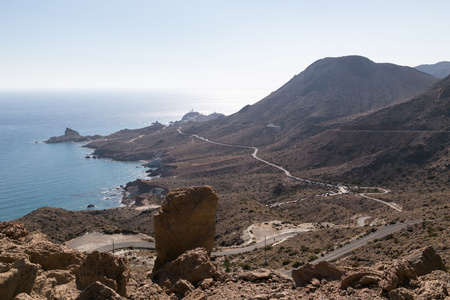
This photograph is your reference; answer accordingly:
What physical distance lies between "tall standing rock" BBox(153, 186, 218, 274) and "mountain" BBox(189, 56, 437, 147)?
9411 cm

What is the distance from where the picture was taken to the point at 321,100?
145 metres

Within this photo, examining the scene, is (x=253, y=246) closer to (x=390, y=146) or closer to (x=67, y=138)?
(x=390, y=146)

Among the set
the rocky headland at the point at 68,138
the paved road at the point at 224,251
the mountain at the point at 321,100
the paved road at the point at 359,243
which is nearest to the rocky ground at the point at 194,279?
the paved road at the point at 359,243

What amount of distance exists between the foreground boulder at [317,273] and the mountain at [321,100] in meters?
98.2

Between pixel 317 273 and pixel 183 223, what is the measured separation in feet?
23.2

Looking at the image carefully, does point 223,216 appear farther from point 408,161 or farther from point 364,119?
point 364,119

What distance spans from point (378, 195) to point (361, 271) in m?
46.7

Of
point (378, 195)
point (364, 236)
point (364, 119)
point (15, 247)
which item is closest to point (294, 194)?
point (378, 195)

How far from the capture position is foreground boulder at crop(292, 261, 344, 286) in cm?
1255

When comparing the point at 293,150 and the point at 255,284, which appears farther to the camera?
the point at 293,150

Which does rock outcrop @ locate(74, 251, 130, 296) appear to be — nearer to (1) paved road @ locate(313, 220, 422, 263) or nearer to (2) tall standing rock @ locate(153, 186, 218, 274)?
(2) tall standing rock @ locate(153, 186, 218, 274)

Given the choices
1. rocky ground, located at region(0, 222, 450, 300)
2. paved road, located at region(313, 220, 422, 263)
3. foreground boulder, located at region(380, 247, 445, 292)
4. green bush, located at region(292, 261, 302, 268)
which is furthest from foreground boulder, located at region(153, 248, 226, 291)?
paved road, located at region(313, 220, 422, 263)

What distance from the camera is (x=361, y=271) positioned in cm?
1176

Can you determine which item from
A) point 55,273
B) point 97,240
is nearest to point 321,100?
point 97,240
